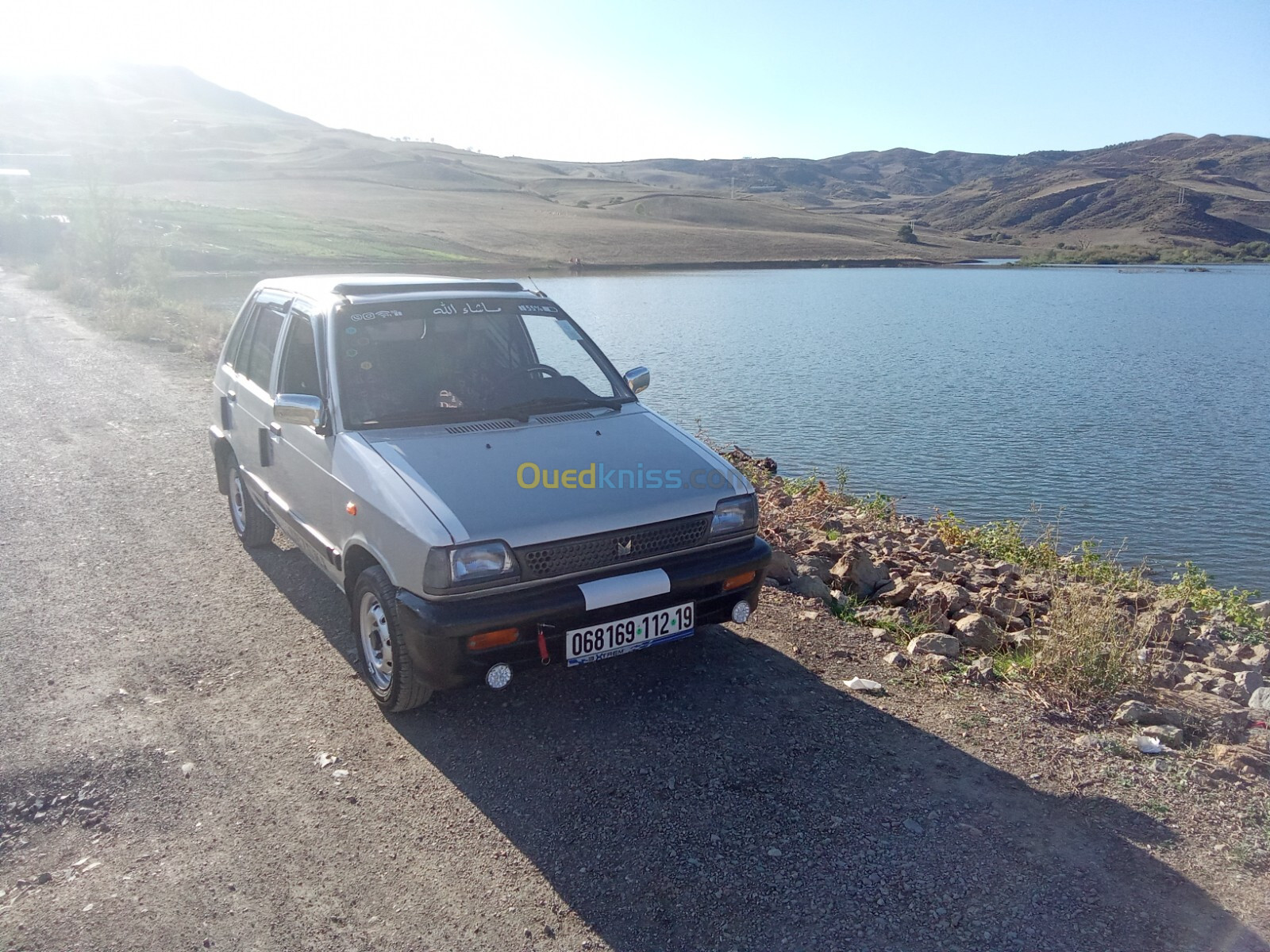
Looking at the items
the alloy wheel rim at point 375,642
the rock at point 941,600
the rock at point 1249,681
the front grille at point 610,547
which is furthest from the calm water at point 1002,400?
the alloy wheel rim at point 375,642

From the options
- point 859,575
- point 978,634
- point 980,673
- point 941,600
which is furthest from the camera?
point 859,575

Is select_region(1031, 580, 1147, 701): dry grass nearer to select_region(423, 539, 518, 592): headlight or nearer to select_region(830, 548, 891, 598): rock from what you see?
select_region(830, 548, 891, 598): rock

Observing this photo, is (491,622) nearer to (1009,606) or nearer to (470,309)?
(470,309)

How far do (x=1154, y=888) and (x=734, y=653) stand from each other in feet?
7.40

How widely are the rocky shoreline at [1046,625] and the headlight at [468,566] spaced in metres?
2.34

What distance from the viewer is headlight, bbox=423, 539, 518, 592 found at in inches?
146

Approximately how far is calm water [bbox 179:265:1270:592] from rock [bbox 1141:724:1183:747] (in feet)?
19.3

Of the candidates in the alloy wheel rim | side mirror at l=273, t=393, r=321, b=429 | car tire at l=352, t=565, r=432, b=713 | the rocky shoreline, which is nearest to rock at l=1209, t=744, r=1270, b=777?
the rocky shoreline

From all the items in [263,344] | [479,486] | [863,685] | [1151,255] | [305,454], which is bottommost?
[863,685]

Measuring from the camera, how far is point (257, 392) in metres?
5.74

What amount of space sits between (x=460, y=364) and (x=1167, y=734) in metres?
3.88

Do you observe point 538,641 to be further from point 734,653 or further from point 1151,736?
point 1151,736

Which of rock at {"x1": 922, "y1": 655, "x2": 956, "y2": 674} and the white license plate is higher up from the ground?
the white license plate

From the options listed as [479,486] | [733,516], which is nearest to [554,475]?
[479,486]
